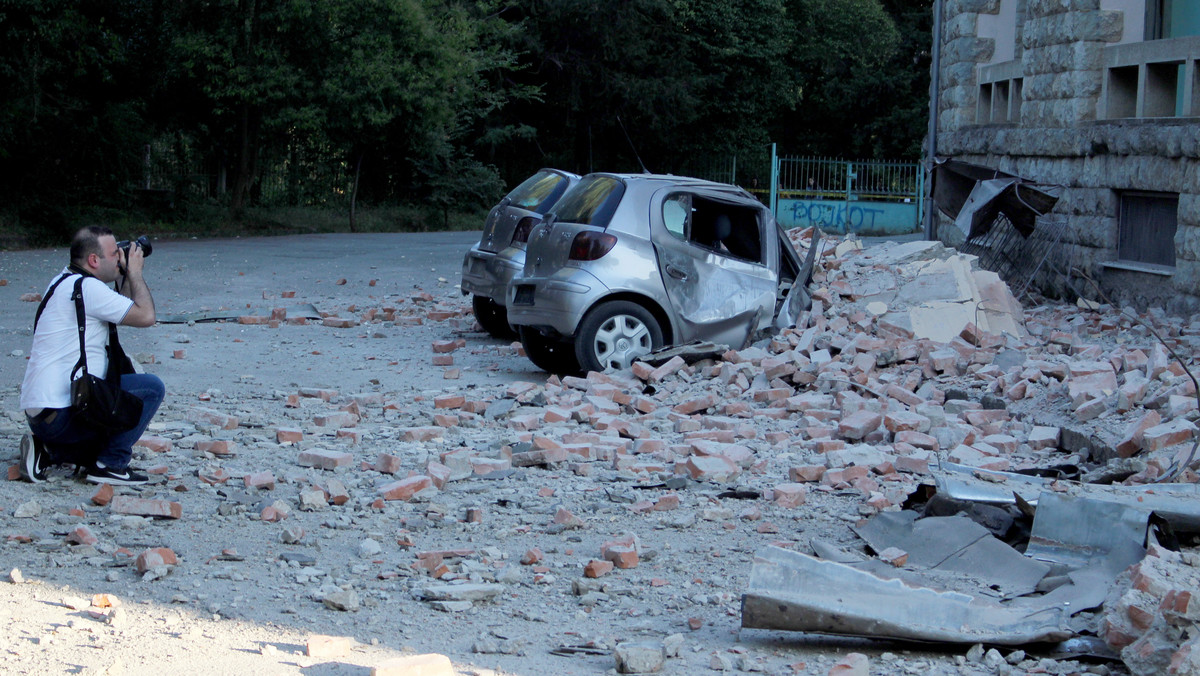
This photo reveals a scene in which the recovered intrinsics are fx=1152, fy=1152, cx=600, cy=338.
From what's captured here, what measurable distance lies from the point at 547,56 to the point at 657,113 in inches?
156

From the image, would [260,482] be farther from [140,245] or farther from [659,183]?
[659,183]

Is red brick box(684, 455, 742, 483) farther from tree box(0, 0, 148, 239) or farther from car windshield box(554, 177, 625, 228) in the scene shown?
tree box(0, 0, 148, 239)

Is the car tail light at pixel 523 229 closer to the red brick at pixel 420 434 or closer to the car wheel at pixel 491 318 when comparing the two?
the car wheel at pixel 491 318

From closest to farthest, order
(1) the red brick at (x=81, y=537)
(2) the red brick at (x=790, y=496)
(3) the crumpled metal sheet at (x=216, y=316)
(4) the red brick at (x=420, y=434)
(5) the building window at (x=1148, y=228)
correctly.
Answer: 1. (1) the red brick at (x=81, y=537)
2. (2) the red brick at (x=790, y=496)
3. (4) the red brick at (x=420, y=434)
4. (3) the crumpled metal sheet at (x=216, y=316)
5. (5) the building window at (x=1148, y=228)

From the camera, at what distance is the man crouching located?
580 cm

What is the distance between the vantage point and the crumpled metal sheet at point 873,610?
Answer: 4.01 metres

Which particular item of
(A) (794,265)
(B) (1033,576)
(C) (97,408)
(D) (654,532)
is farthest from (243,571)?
(A) (794,265)

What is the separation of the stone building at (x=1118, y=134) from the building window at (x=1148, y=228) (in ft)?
0.05

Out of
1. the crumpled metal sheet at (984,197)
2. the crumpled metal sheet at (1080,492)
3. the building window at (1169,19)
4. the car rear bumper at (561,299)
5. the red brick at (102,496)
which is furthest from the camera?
the building window at (1169,19)

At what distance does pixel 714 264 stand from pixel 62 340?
554cm

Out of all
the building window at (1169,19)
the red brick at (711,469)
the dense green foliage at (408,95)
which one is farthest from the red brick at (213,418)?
the dense green foliage at (408,95)

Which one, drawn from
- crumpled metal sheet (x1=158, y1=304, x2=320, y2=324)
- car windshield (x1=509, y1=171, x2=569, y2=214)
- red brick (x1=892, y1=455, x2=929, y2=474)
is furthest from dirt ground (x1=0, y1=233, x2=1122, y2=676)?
crumpled metal sheet (x1=158, y1=304, x2=320, y2=324)

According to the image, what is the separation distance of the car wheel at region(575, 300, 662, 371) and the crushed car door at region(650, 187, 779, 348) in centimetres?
27

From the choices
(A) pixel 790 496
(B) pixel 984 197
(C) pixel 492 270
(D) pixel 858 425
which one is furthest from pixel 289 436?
(B) pixel 984 197
